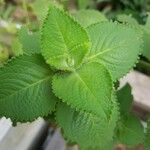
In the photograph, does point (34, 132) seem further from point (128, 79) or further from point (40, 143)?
point (128, 79)

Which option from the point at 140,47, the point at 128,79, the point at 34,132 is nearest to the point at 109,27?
the point at 140,47

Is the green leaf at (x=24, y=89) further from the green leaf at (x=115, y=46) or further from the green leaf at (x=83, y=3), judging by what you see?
the green leaf at (x=83, y=3)

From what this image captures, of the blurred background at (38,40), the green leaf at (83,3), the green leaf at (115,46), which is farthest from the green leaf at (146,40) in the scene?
the green leaf at (83,3)

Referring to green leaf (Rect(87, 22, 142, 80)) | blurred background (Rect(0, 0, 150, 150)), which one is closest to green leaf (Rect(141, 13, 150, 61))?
blurred background (Rect(0, 0, 150, 150))

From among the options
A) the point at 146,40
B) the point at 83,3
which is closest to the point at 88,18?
the point at 146,40

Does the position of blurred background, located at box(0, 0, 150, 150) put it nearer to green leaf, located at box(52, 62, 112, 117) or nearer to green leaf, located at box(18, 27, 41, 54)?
green leaf, located at box(18, 27, 41, 54)

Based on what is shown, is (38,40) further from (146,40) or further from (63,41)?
(146,40)
